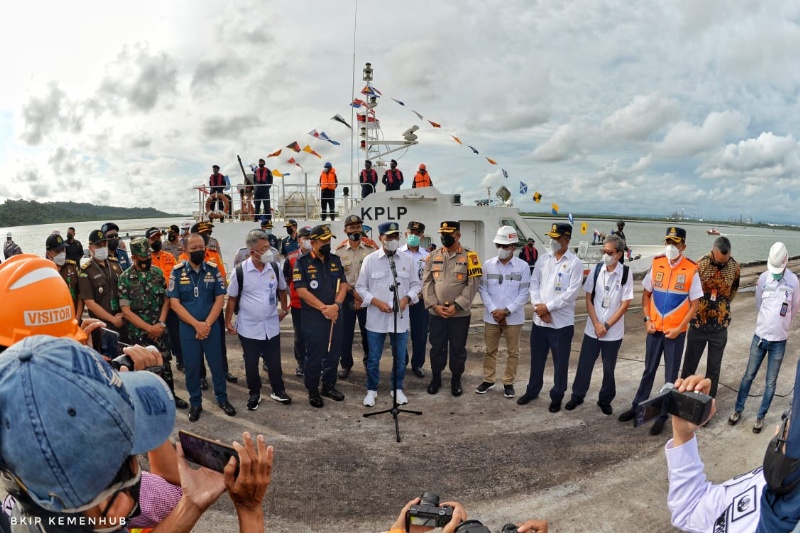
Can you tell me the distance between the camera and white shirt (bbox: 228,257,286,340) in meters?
4.95

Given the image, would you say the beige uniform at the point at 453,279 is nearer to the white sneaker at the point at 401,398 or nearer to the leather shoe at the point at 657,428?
the white sneaker at the point at 401,398

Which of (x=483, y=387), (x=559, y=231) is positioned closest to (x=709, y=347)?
(x=559, y=231)

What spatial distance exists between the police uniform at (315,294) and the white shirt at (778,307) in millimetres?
4360

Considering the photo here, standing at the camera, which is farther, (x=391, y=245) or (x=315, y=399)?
(x=391, y=245)

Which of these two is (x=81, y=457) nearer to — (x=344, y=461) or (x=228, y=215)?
(x=344, y=461)

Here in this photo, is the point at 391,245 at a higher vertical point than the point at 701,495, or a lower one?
higher

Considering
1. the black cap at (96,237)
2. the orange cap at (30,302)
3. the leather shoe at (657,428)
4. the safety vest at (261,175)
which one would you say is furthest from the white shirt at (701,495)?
the safety vest at (261,175)

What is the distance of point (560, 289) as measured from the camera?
201 inches

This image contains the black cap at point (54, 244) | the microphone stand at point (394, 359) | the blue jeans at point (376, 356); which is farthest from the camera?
the blue jeans at point (376, 356)

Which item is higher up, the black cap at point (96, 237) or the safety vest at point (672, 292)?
the black cap at point (96, 237)

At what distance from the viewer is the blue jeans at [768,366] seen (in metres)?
4.43

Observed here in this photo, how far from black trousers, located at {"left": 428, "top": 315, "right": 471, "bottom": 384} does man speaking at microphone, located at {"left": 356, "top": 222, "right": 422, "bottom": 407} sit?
1.21ft

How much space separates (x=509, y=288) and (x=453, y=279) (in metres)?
0.69

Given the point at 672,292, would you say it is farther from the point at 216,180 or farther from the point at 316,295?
the point at 216,180
